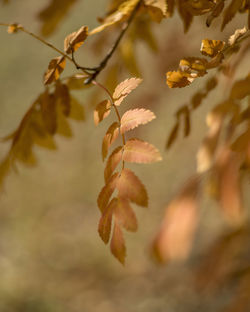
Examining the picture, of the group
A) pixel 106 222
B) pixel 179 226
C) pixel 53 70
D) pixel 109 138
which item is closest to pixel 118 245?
pixel 106 222

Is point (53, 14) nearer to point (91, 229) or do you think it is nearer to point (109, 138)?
point (109, 138)

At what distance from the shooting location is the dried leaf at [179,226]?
1061 millimetres

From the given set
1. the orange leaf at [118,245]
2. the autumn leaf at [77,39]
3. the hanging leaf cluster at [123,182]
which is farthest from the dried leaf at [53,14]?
the orange leaf at [118,245]

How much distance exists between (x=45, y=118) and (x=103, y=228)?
306 mm

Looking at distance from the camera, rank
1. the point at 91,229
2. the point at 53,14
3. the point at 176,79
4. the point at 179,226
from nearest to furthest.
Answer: the point at 176,79, the point at 53,14, the point at 179,226, the point at 91,229

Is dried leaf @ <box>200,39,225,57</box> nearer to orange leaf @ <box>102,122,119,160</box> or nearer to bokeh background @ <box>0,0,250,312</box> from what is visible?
orange leaf @ <box>102,122,119,160</box>

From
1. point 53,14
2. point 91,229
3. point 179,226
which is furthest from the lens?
point 91,229

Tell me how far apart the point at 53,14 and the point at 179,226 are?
0.67m

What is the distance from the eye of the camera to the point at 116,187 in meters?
0.50

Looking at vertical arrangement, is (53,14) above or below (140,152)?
above

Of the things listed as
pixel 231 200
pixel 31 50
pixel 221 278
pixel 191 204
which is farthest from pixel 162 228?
pixel 31 50

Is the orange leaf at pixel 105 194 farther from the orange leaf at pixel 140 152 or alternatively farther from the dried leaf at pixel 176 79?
the dried leaf at pixel 176 79

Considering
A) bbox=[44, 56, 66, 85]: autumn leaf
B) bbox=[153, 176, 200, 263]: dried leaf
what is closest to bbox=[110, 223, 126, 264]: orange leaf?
bbox=[44, 56, 66, 85]: autumn leaf

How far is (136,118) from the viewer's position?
0.47 meters
